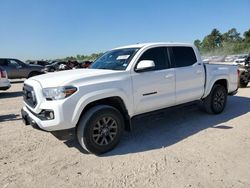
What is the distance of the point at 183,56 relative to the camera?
18.9 feet

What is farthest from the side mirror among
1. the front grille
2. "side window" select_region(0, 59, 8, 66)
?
"side window" select_region(0, 59, 8, 66)

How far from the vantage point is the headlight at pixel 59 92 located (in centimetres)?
392

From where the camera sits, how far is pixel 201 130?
5.42 metres

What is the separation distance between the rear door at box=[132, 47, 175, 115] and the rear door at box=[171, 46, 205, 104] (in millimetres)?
221

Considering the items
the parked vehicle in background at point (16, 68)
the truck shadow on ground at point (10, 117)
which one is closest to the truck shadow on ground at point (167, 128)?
the truck shadow on ground at point (10, 117)

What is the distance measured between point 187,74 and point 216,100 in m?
1.55

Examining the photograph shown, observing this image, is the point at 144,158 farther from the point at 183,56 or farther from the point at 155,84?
the point at 183,56

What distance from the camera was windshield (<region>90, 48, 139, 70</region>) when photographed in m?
4.90

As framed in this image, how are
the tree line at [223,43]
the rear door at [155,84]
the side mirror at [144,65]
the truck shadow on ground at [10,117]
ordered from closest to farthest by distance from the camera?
1. the side mirror at [144,65]
2. the rear door at [155,84]
3. the truck shadow on ground at [10,117]
4. the tree line at [223,43]

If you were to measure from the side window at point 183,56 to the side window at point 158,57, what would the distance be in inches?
12.8

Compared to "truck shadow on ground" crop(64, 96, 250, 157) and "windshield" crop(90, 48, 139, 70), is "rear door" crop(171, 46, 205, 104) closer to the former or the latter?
"truck shadow on ground" crop(64, 96, 250, 157)

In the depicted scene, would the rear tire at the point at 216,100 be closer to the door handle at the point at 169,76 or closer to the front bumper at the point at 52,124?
the door handle at the point at 169,76

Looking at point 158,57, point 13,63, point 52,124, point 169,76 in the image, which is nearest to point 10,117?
point 52,124

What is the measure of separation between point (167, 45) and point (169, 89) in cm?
100
